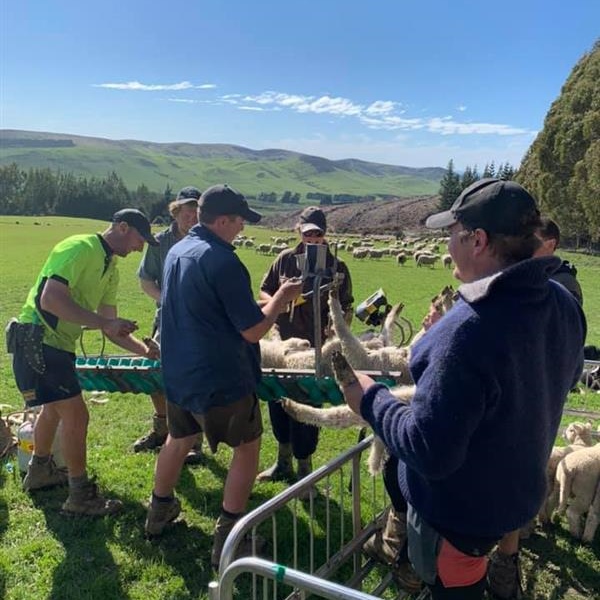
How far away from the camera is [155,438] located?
6211 millimetres

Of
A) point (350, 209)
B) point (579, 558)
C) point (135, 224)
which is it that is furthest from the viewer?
point (350, 209)

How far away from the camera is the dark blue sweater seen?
199 centimetres

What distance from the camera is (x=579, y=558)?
167 inches

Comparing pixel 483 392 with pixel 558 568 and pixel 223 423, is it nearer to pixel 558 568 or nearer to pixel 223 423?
pixel 223 423

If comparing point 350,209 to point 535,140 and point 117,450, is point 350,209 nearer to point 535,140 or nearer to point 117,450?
point 535,140

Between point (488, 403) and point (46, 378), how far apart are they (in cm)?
357

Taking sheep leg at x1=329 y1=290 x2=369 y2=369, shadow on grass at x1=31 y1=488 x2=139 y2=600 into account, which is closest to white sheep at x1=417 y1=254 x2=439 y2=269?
sheep leg at x1=329 y1=290 x2=369 y2=369

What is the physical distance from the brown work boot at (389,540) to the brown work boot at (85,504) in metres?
2.25

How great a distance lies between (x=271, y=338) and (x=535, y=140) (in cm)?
4339

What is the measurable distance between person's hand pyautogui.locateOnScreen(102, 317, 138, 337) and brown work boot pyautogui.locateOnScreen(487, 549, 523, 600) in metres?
3.01

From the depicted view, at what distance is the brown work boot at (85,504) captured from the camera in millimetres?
4711

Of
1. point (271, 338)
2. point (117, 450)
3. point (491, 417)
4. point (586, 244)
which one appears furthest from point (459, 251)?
point (586, 244)

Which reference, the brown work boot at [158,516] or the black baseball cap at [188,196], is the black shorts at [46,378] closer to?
the brown work boot at [158,516]

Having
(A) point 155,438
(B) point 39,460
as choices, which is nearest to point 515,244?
(B) point 39,460
